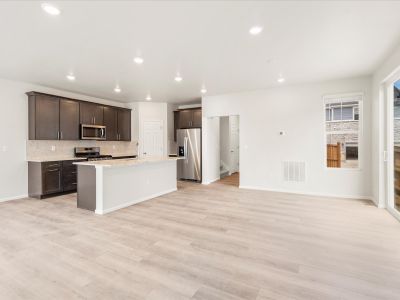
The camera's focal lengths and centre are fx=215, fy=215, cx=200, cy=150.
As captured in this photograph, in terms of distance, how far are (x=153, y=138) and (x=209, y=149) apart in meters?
2.11

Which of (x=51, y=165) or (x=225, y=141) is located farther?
(x=225, y=141)

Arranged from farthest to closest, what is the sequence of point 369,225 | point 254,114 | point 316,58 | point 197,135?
point 197,135 < point 254,114 < point 316,58 < point 369,225

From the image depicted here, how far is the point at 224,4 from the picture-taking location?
7.34ft

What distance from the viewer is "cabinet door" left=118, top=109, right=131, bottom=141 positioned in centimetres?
713

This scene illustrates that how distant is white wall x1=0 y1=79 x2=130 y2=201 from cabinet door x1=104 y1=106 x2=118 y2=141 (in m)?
1.90

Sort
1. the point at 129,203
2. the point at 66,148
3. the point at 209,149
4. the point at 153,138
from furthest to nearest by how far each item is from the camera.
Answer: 1. the point at 153,138
2. the point at 209,149
3. the point at 66,148
4. the point at 129,203

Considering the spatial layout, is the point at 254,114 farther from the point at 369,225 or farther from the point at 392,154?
the point at 369,225

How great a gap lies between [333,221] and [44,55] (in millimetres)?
5462

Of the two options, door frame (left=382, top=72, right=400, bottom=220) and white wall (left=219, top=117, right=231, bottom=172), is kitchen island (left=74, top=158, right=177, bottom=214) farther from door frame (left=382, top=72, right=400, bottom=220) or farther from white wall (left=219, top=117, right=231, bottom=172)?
door frame (left=382, top=72, right=400, bottom=220)

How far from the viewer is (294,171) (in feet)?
18.0

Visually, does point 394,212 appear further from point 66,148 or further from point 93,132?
point 66,148

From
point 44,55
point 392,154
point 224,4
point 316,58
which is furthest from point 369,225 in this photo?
point 44,55

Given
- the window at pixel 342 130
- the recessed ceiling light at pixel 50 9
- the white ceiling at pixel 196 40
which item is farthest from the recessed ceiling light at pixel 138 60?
the window at pixel 342 130

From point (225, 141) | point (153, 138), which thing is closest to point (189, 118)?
point (153, 138)
